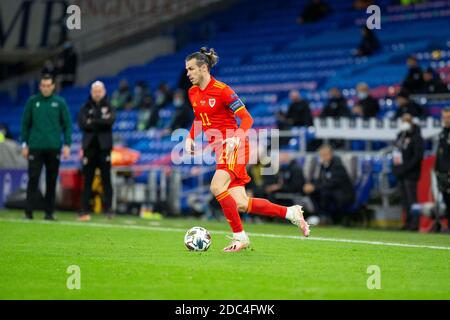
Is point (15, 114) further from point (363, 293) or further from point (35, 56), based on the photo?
point (363, 293)

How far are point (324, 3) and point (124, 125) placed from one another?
7.30 meters

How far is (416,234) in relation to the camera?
17281 millimetres

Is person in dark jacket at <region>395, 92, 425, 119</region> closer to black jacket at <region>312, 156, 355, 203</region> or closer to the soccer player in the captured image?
black jacket at <region>312, 156, 355, 203</region>

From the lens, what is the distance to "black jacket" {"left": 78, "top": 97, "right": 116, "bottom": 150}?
19.0m

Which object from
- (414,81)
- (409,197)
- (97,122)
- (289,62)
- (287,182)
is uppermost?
(289,62)

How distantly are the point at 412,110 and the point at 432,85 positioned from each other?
2125 millimetres

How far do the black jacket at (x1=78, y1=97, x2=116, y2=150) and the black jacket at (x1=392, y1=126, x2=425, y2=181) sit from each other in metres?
5.10

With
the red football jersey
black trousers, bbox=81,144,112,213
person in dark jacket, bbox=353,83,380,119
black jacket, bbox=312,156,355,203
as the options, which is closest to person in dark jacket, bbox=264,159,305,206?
black jacket, bbox=312,156,355,203

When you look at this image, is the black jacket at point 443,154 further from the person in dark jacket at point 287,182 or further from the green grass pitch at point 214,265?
the person in dark jacket at point 287,182

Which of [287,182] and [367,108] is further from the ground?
[367,108]

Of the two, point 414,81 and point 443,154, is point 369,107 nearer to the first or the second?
point 414,81

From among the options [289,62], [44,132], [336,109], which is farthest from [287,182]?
[289,62]

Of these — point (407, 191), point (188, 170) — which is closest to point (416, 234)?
point (407, 191)

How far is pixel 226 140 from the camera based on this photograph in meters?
12.4
